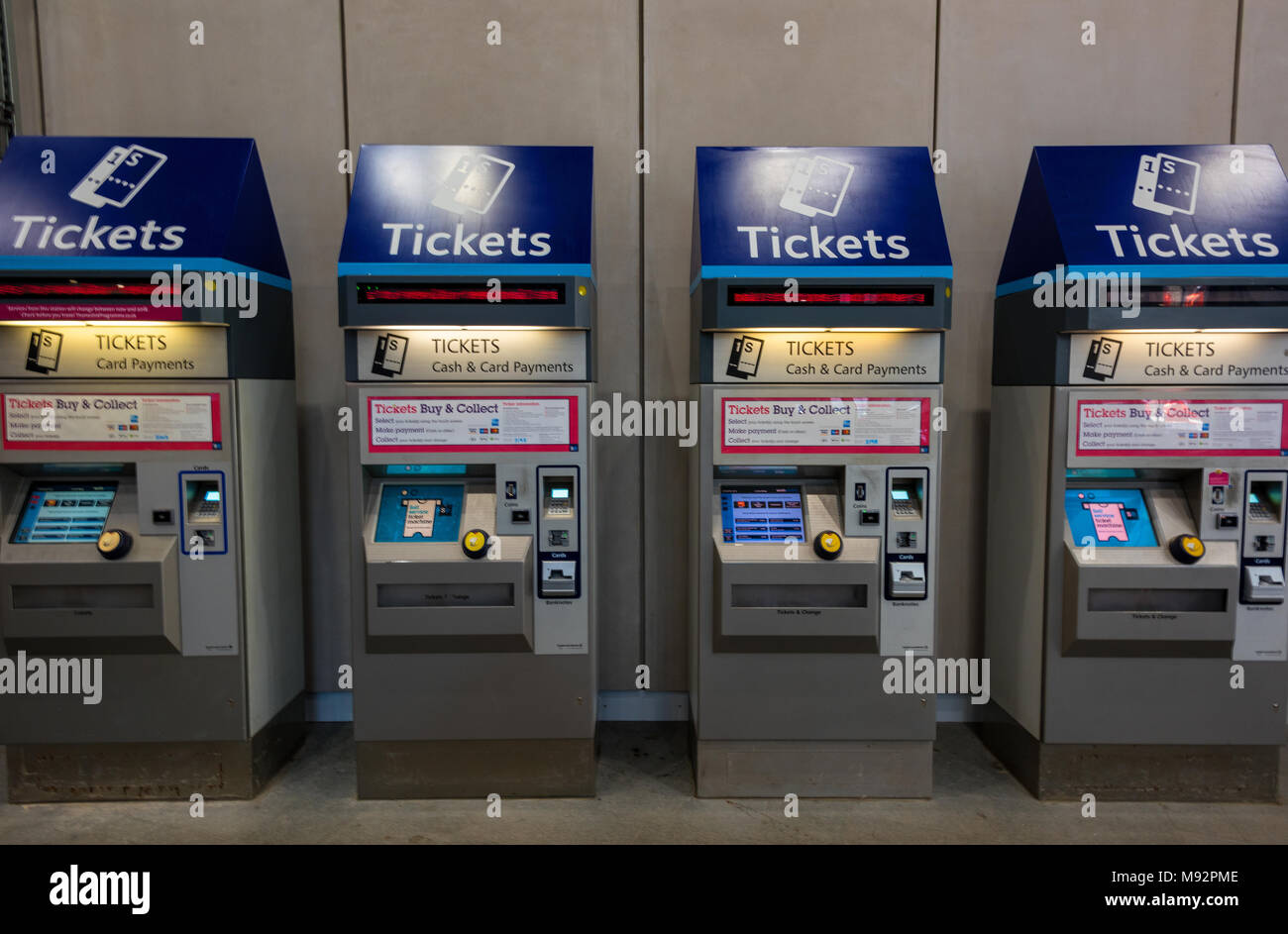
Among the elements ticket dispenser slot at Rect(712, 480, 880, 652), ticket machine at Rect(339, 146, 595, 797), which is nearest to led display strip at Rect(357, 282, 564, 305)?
ticket machine at Rect(339, 146, 595, 797)

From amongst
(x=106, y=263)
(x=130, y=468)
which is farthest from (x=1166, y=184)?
(x=130, y=468)

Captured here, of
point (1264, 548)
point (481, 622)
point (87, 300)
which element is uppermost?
point (87, 300)

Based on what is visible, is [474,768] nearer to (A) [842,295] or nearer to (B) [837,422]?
(B) [837,422]

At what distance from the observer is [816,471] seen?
3.15 metres

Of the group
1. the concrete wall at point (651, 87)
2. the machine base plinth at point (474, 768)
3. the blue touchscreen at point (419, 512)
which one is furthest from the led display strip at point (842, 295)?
the machine base plinth at point (474, 768)

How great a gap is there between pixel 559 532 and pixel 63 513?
2.02 m

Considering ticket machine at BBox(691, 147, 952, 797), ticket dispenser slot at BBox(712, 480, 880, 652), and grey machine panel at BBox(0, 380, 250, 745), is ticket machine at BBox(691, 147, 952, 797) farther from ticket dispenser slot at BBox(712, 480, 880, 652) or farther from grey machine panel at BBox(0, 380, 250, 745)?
grey machine panel at BBox(0, 380, 250, 745)

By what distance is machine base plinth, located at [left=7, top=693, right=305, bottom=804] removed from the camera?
3150mm

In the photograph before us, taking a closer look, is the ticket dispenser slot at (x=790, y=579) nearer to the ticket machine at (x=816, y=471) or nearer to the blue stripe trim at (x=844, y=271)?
the ticket machine at (x=816, y=471)

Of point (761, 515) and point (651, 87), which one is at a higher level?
point (651, 87)

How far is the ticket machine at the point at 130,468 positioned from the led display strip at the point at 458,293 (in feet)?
2.06

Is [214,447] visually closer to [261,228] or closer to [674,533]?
[261,228]

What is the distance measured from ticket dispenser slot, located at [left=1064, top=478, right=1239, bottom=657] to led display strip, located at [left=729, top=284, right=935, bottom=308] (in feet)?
3.66

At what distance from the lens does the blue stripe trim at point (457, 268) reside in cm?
288
